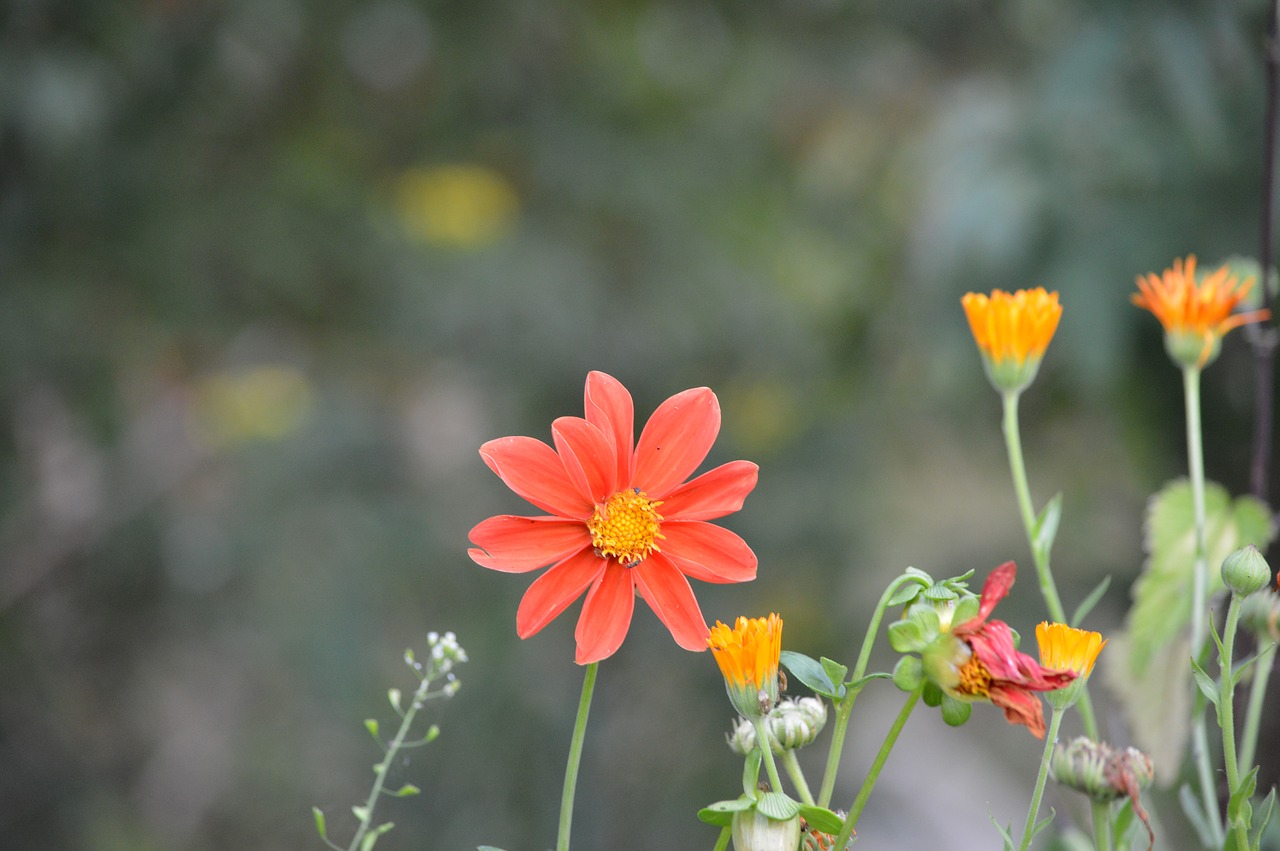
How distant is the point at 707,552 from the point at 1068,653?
3.1 inches

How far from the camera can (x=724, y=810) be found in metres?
0.21

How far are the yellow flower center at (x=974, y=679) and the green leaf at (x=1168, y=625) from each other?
0.16 m

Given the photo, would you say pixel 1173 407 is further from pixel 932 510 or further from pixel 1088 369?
pixel 932 510

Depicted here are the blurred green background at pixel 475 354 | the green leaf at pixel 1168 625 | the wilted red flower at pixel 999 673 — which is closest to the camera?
the wilted red flower at pixel 999 673

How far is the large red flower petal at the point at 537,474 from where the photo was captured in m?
0.22

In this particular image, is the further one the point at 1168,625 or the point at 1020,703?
the point at 1168,625

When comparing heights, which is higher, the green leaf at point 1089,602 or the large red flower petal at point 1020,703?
the green leaf at point 1089,602

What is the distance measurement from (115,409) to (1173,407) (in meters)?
1.13

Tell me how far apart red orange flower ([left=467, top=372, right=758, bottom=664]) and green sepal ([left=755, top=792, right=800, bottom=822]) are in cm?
3

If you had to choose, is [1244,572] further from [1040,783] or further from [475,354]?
[475,354]

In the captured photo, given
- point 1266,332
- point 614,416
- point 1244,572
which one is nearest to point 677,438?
point 614,416

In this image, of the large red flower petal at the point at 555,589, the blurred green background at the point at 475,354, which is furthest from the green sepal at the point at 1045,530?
the blurred green background at the point at 475,354

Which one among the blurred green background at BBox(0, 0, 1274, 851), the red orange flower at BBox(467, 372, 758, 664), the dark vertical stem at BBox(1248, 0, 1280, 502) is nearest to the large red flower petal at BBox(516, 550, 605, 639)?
the red orange flower at BBox(467, 372, 758, 664)

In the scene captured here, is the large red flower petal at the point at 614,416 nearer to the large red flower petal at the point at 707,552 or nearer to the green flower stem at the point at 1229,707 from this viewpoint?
the large red flower petal at the point at 707,552
